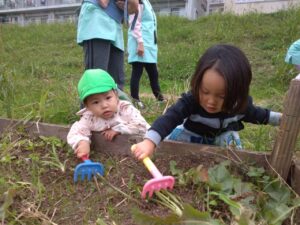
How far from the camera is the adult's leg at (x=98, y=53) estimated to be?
9.40 feet

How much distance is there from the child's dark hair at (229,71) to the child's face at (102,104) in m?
0.60

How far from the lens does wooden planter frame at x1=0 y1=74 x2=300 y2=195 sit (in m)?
1.51

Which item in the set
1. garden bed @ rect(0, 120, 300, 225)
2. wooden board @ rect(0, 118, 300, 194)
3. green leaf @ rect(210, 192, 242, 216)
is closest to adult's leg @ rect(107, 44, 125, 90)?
wooden board @ rect(0, 118, 300, 194)

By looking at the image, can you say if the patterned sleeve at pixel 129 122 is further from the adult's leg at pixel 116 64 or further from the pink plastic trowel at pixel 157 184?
the adult's leg at pixel 116 64

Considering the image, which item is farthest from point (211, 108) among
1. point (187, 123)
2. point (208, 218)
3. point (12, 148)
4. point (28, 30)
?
point (28, 30)

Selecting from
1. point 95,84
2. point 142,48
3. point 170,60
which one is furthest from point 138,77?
point 170,60

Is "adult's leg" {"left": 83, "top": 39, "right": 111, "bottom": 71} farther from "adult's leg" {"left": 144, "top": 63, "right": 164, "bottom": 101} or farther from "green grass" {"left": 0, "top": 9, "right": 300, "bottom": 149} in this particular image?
"adult's leg" {"left": 144, "top": 63, "right": 164, "bottom": 101}

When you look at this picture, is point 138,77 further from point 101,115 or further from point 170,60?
point 170,60

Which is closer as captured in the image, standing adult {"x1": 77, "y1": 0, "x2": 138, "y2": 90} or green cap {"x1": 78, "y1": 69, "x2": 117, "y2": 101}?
green cap {"x1": 78, "y1": 69, "x2": 117, "y2": 101}

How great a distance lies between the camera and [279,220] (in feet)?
4.38

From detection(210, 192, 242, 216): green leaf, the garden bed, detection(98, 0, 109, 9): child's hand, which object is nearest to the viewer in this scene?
detection(210, 192, 242, 216): green leaf

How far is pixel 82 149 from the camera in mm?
1962

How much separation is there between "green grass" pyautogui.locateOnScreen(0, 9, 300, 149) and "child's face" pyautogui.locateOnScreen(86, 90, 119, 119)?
50 cm

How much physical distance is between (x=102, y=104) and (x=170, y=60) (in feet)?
16.6
